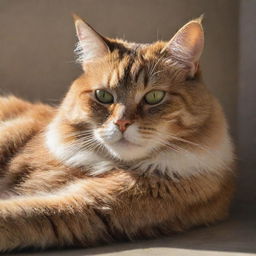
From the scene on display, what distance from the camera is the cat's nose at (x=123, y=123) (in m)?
1.68

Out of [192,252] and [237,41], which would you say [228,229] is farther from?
[237,41]

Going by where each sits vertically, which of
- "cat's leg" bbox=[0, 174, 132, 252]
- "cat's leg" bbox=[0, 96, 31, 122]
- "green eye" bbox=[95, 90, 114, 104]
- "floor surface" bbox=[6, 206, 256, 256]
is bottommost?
"floor surface" bbox=[6, 206, 256, 256]

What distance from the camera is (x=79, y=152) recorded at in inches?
74.7

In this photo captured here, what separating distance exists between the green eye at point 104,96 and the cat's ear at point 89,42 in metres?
0.15

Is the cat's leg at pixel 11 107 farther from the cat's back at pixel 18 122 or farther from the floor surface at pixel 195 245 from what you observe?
the floor surface at pixel 195 245

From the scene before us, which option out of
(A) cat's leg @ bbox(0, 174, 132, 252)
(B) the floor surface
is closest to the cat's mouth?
(A) cat's leg @ bbox(0, 174, 132, 252)

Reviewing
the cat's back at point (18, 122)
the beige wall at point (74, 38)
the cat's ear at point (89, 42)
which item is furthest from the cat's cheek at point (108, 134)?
the beige wall at point (74, 38)

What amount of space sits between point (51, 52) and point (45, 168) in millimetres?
822

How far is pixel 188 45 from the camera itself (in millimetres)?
1818

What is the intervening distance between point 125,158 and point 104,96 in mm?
215

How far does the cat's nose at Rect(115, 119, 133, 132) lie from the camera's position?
1.68 meters

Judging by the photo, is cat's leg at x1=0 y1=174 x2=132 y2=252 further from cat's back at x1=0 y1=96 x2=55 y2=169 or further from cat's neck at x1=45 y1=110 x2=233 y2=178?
cat's back at x1=0 y1=96 x2=55 y2=169

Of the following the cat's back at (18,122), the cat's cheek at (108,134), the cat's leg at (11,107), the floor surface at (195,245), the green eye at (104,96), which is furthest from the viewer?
the cat's leg at (11,107)

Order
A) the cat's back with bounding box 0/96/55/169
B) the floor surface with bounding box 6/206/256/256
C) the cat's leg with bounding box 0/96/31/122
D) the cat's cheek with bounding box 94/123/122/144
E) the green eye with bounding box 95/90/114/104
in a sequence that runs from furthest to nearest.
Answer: the cat's leg with bounding box 0/96/31/122
the cat's back with bounding box 0/96/55/169
the green eye with bounding box 95/90/114/104
the cat's cheek with bounding box 94/123/122/144
the floor surface with bounding box 6/206/256/256
